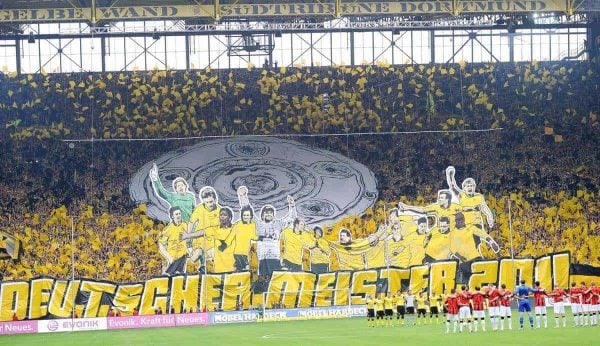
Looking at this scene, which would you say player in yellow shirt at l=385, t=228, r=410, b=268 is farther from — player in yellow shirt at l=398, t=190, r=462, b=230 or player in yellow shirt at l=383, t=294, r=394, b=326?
player in yellow shirt at l=383, t=294, r=394, b=326

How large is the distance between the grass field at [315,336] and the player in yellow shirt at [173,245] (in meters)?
5.60

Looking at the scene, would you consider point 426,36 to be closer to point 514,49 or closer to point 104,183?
point 514,49

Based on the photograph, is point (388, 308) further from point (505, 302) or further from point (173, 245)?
point (173, 245)

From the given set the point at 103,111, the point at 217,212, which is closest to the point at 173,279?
the point at 217,212

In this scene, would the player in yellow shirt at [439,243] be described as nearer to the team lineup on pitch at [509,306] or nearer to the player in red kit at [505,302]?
the team lineup on pitch at [509,306]

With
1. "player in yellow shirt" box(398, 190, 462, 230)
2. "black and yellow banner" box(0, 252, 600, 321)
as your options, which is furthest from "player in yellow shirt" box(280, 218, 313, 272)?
"player in yellow shirt" box(398, 190, 462, 230)

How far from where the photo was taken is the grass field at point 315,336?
36062mm

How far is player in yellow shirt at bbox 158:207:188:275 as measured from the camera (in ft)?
185

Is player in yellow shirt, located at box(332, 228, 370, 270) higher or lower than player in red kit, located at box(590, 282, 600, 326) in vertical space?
higher

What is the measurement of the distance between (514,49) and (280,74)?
1377 cm

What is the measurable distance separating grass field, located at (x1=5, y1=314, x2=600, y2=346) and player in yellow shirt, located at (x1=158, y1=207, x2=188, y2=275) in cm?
560

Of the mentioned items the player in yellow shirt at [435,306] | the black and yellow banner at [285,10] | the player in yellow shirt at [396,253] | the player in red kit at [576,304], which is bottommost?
the player in yellow shirt at [435,306]

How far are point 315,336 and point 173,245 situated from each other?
664 inches

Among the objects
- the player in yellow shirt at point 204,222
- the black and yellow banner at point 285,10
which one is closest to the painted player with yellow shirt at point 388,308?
the player in yellow shirt at point 204,222
